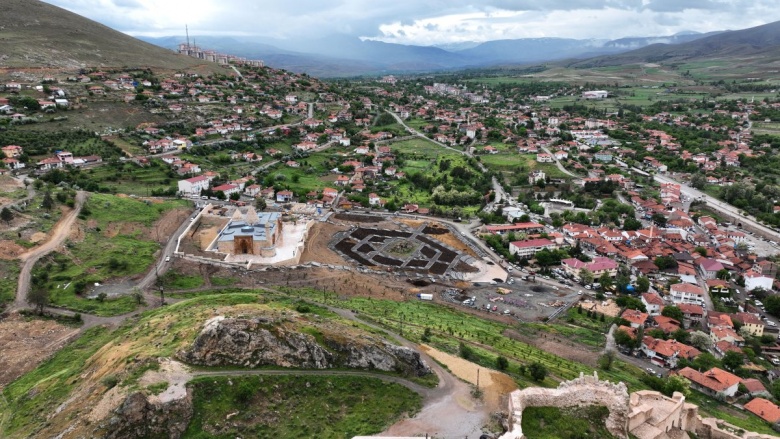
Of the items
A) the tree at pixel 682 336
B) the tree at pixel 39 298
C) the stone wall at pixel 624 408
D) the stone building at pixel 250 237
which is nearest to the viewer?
the stone wall at pixel 624 408

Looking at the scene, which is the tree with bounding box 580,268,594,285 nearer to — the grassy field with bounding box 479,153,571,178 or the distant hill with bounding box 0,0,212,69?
the grassy field with bounding box 479,153,571,178

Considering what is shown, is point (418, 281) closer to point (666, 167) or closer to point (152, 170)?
point (152, 170)

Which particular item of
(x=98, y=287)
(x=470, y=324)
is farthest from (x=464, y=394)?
(x=98, y=287)

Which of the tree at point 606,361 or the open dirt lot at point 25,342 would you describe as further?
the tree at point 606,361

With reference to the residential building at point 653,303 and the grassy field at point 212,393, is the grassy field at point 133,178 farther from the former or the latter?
the residential building at point 653,303

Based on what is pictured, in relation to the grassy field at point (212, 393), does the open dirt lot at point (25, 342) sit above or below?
below

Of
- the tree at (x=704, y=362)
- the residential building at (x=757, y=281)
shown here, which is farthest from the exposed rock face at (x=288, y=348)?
the residential building at (x=757, y=281)

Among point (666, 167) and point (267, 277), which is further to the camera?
point (666, 167)
